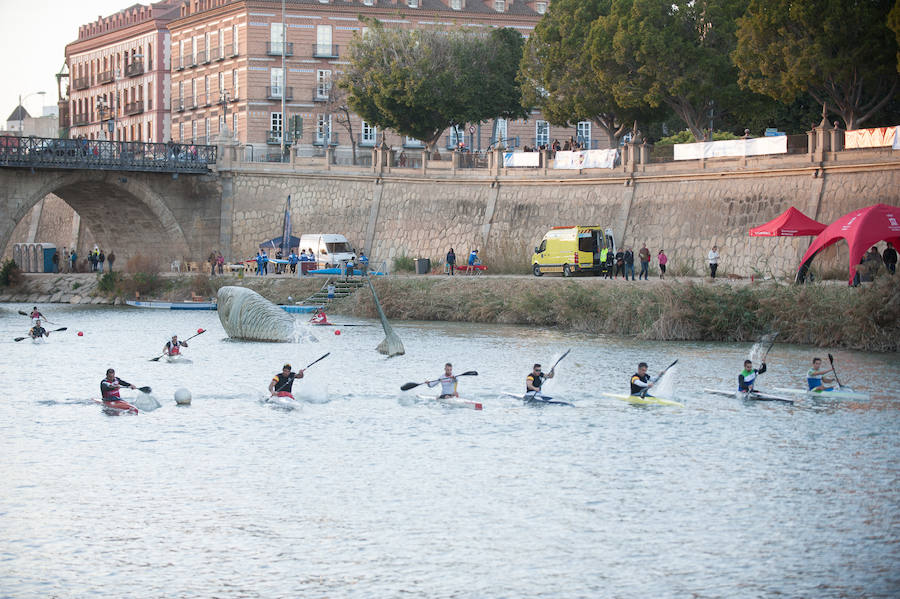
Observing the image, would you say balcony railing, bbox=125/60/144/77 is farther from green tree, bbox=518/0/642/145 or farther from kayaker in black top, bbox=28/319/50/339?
kayaker in black top, bbox=28/319/50/339

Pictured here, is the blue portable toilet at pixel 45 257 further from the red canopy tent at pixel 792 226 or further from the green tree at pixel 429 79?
the red canopy tent at pixel 792 226

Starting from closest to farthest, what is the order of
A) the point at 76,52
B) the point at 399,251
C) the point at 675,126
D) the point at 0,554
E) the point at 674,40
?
the point at 0,554 < the point at 674,40 < the point at 399,251 < the point at 675,126 < the point at 76,52

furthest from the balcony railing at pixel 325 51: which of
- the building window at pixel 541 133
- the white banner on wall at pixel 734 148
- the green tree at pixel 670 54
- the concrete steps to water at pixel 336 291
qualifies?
the white banner on wall at pixel 734 148

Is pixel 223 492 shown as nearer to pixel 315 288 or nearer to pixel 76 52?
pixel 315 288

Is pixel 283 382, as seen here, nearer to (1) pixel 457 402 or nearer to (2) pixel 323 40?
(1) pixel 457 402

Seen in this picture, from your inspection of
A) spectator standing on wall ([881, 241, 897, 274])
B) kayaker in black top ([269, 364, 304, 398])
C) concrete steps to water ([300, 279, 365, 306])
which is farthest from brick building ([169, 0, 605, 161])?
kayaker in black top ([269, 364, 304, 398])

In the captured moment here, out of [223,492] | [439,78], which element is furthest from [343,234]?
[223,492]

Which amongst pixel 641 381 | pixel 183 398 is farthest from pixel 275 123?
pixel 641 381

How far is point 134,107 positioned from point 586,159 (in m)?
57.8

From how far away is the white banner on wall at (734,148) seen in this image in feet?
162

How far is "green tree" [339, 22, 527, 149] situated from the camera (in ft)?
230

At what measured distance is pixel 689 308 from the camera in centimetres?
4128

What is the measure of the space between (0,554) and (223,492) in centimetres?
430

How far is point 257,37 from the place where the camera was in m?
86.7
